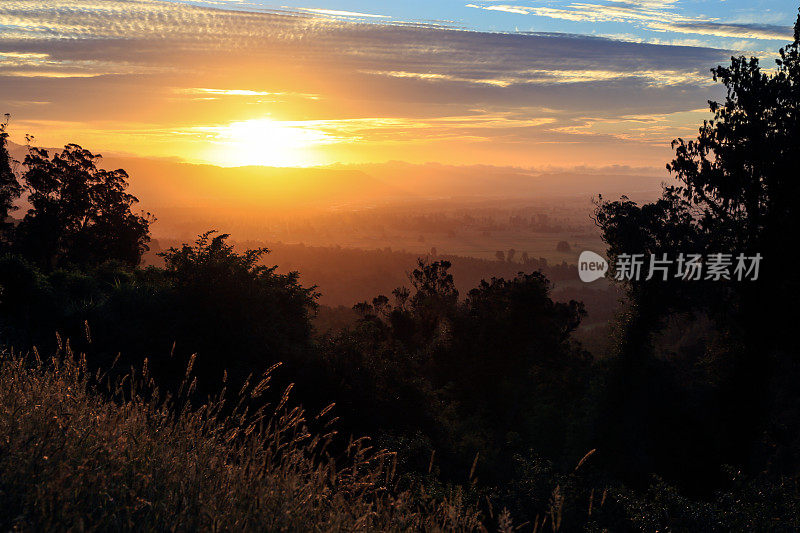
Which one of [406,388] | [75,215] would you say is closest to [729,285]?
[406,388]

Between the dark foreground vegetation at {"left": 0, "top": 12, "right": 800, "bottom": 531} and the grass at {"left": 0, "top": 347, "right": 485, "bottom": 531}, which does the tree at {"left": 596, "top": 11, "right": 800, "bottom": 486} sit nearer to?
the dark foreground vegetation at {"left": 0, "top": 12, "right": 800, "bottom": 531}

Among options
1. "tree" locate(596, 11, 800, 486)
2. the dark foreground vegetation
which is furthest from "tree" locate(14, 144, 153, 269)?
"tree" locate(596, 11, 800, 486)

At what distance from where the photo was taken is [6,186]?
37.8 m

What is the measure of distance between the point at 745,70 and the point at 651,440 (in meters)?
16.0

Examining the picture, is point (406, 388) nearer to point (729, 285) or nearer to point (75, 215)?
point (729, 285)

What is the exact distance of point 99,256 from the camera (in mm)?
40656

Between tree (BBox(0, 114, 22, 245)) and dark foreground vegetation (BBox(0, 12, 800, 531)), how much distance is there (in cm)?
16

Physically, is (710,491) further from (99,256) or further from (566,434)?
(99,256)

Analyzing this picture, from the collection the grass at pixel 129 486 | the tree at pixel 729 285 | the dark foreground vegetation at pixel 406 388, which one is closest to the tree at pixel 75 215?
the dark foreground vegetation at pixel 406 388

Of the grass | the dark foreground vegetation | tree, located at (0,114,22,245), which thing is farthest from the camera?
tree, located at (0,114,22,245)

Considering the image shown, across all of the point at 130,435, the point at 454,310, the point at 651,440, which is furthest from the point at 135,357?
the point at 454,310

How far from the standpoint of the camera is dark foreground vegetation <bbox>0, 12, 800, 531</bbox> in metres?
3.71

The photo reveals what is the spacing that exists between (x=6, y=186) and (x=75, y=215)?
179 inches

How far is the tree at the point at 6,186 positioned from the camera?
1464 inches
